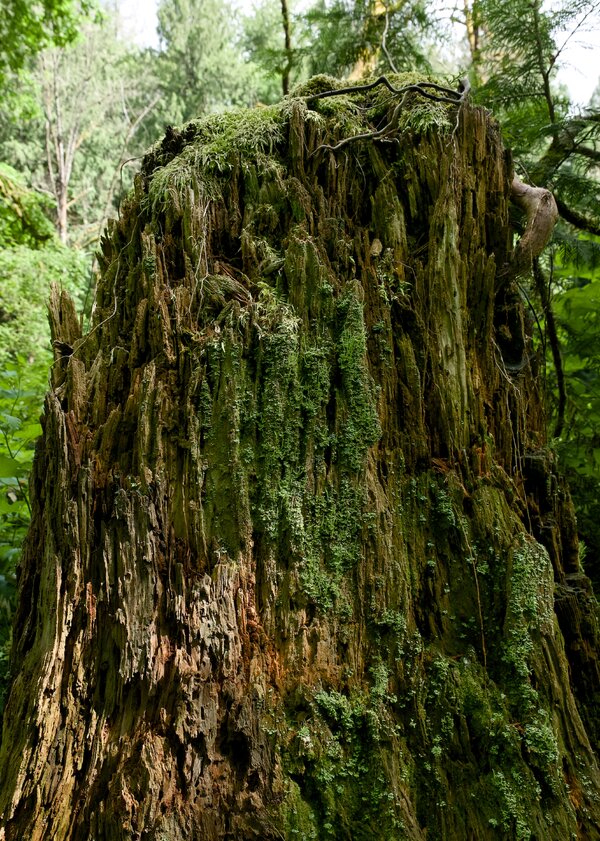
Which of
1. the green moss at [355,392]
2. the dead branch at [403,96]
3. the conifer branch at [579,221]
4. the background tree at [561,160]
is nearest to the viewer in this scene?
the green moss at [355,392]

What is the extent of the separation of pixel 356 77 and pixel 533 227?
5192 mm

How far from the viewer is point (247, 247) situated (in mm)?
2822

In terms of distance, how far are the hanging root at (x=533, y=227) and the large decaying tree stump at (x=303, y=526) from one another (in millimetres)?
114

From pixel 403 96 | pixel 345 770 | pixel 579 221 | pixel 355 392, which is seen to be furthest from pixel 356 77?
pixel 345 770

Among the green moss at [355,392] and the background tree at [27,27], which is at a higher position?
the background tree at [27,27]

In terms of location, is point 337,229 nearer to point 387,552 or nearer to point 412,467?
point 412,467

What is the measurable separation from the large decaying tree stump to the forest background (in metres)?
0.64

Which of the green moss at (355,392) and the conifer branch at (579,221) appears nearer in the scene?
the green moss at (355,392)

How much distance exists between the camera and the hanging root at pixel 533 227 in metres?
3.04

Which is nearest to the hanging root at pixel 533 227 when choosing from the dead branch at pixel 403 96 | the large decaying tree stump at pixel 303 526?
the large decaying tree stump at pixel 303 526

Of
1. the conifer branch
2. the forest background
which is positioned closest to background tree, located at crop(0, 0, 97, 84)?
the forest background

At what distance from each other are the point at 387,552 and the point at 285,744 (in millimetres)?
850

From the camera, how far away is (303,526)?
2414 mm

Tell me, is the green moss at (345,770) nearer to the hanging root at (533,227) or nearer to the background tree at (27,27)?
the hanging root at (533,227)
